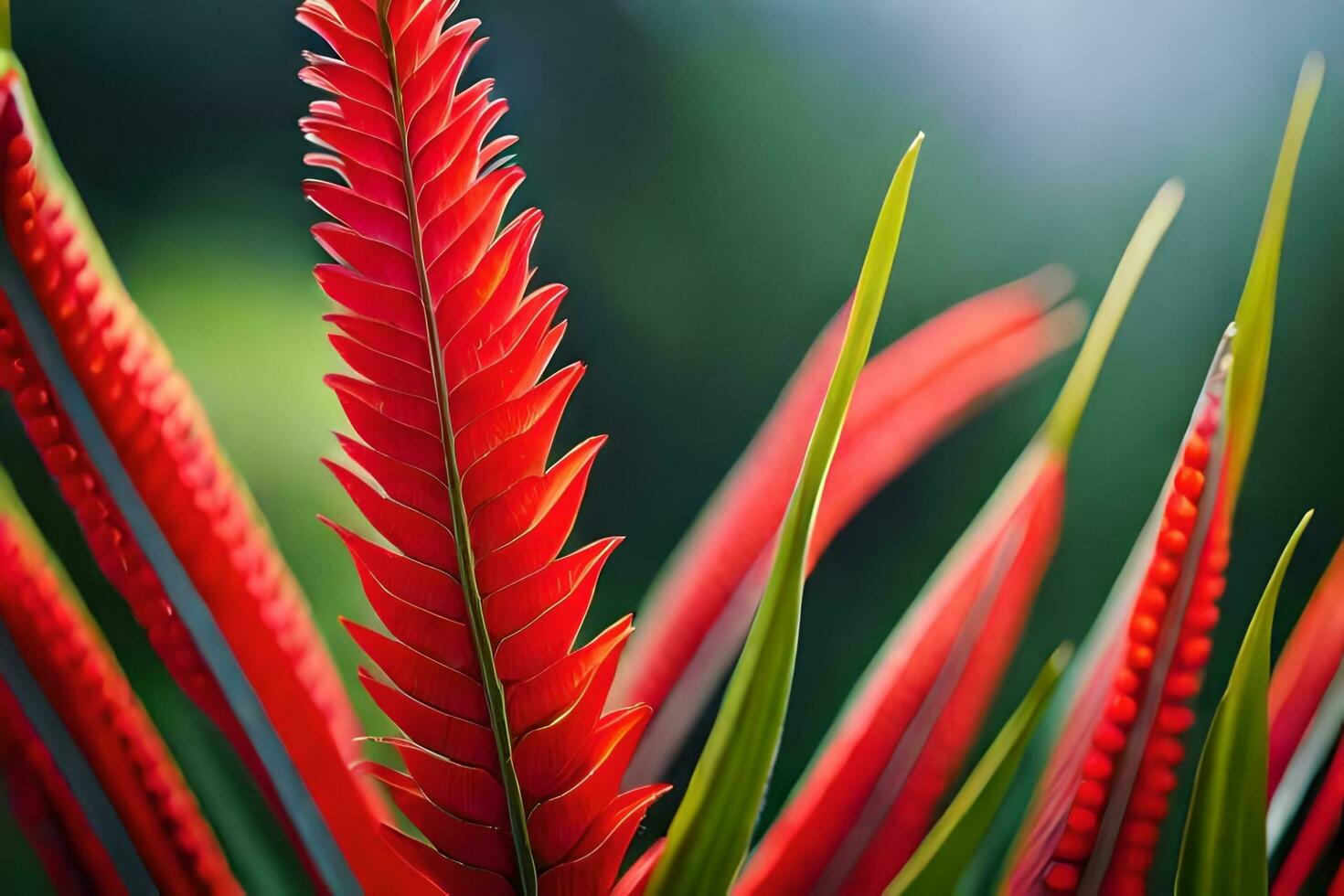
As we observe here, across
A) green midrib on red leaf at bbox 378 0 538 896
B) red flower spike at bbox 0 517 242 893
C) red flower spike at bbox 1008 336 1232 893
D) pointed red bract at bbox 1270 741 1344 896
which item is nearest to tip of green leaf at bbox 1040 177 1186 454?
red flower spike at bbox 1008 336 1232 893

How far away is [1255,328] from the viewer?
0.90 metres

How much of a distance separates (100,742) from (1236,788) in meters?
0.94

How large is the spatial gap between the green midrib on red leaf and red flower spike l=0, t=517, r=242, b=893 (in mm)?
259

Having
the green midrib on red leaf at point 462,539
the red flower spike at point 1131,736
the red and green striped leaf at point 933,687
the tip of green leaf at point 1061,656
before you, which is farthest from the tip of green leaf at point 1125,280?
the green midrib on red leaf at point 462,539

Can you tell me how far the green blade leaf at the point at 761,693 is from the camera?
0.81 m

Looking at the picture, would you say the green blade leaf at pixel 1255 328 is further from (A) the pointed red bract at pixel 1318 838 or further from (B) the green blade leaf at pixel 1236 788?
(A) the pointed red bract at pixel 1318 838

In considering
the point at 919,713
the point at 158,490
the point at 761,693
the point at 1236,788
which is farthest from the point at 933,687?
the point at 158,490

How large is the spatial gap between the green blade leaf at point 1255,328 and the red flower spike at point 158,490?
80 centimetres

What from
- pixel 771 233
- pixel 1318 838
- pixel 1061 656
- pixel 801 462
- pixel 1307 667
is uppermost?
pixel 771 233

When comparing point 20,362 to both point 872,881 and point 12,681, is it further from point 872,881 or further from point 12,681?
point 872,881

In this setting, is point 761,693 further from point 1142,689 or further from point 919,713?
point 1142,689

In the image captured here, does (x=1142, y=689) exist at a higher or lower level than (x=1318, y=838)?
higher

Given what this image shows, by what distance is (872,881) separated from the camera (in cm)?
85

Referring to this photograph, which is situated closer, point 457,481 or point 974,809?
point 457,481
